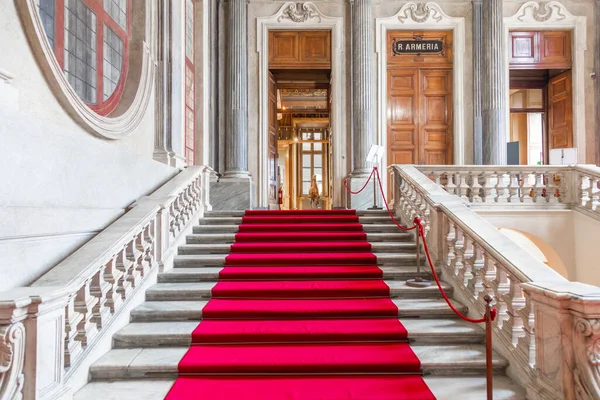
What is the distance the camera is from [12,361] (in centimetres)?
223

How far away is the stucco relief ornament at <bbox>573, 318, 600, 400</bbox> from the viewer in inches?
93.4

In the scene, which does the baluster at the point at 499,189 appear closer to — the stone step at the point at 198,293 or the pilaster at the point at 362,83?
the pilaster at the point at 362,83

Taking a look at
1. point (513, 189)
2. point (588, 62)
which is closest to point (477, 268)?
point (513, 189)

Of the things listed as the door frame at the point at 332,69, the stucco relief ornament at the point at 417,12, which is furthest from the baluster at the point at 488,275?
the stucco relief ornament at the point at 417,12

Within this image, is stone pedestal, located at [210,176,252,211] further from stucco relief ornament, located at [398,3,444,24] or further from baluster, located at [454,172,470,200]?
stucco relief ornament, located at [398,3,444,24]

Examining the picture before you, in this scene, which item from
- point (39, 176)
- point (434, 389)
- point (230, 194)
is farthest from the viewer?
point (230, 194)

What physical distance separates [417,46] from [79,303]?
9.42m

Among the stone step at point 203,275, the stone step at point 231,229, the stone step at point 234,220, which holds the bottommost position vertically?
the stone step at point 203,275

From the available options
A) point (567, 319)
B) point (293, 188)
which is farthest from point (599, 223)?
point (293, 188)

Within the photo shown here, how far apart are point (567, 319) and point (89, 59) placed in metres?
4.76

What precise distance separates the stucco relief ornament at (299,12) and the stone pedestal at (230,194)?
420cm

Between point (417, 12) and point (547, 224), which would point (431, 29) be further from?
point (547, 224)

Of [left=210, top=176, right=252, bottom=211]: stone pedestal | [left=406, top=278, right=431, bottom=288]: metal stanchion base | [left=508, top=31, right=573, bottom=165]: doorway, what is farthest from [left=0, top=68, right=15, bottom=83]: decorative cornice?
[left=508, top=31, right=573, bottom=165]: doorway

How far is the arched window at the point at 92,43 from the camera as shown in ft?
12.5
